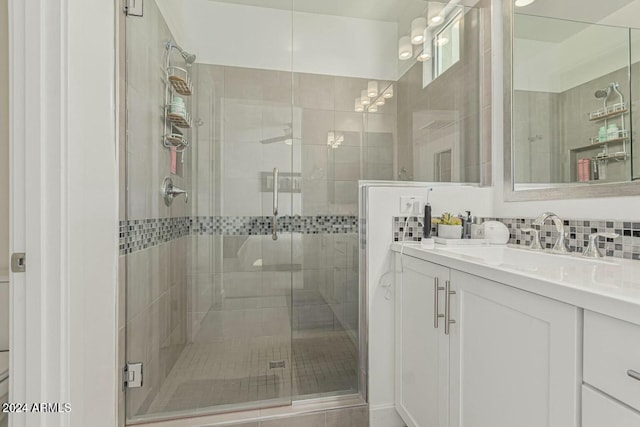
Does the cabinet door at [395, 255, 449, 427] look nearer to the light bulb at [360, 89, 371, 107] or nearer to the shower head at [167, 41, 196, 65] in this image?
the light bulb at [360, 89, 371, 107]

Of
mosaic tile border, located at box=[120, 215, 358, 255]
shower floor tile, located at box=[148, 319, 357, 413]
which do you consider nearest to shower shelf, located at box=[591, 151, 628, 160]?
mosaic tile border, located at box=[120, 215, 358, 255]

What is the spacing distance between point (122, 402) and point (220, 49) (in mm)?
1955

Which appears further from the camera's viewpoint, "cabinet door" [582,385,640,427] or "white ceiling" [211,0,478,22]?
"white ceiling" [211,0,478,22]

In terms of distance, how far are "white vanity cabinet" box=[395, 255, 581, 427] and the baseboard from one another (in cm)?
11

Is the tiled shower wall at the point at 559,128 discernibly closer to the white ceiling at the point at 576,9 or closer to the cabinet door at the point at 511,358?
the white ceiling at the point at 576,9

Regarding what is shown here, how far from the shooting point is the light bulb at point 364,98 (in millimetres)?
2086

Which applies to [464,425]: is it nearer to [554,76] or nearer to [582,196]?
[582,196]

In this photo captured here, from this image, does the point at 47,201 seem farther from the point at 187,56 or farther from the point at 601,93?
the point at 601,93

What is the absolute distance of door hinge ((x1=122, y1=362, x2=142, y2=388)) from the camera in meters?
1.47

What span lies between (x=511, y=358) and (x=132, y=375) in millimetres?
1582

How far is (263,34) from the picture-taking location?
1951 millimetres

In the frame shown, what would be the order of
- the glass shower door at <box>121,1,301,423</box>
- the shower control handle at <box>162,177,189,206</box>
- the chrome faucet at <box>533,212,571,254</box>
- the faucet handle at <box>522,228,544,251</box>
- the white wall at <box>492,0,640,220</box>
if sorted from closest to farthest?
1. the white wall at <box>492,0,640,220</box>
2. the chrome faucet at <box>533,212,571,254</box>
3. the faucet handle at <box>522,228,544,251</box>
4. the glass shower door at <box>121,1,301,423</box>
5. the shower control handle at <box>162,177,189,206</box>

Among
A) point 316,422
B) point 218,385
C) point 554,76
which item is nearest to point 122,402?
point 218,385

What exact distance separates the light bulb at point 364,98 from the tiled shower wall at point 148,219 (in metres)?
1.16
